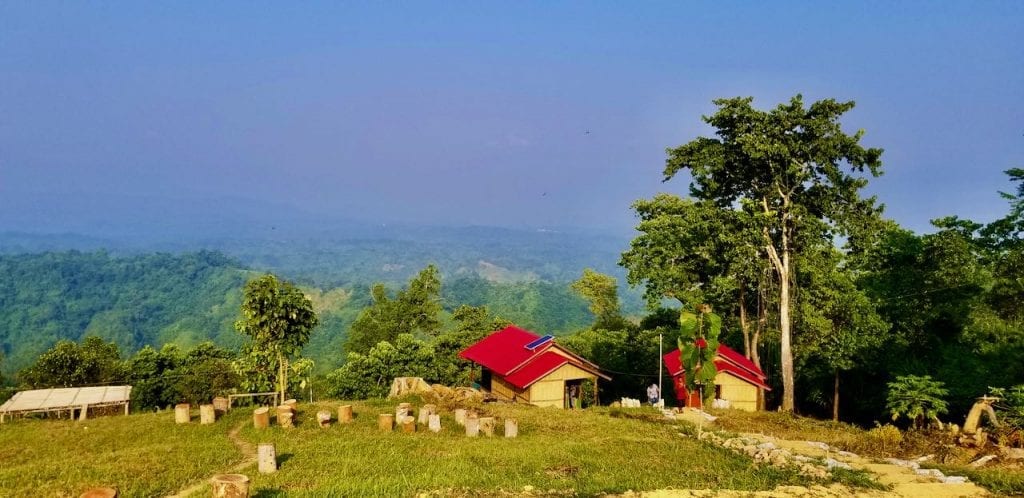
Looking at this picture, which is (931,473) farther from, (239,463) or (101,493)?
(101,493)

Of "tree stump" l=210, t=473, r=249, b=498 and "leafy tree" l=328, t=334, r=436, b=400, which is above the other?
"tree stump" l=210, t=473, r=249, b=498

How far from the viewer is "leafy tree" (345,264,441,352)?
66.6 meters

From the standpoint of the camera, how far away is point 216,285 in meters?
180

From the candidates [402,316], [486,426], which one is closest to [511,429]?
[486,426]

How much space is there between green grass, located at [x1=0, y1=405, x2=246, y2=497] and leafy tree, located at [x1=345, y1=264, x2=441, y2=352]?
39967mm

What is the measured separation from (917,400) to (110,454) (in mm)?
29734

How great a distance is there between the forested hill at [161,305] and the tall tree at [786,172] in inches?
3839

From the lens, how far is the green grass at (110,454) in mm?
15391

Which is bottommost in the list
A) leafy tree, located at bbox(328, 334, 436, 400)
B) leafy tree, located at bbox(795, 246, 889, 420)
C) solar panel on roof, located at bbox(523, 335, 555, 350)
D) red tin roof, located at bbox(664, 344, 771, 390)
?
leafy tree, located at bbox(328, 334, 436, 400)

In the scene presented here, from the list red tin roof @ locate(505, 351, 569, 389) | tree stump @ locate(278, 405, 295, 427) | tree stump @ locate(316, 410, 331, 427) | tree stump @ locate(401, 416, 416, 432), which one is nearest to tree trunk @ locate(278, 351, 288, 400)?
tree stump @ locate(278, 405, 295, 427)

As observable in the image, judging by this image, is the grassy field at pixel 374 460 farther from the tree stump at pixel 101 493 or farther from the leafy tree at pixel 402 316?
the leafy tree at pixel 402 316

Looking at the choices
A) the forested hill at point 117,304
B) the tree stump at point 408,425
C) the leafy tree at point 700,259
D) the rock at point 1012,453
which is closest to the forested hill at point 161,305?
the forested hill at point 117,304

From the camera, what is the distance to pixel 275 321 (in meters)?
30.0

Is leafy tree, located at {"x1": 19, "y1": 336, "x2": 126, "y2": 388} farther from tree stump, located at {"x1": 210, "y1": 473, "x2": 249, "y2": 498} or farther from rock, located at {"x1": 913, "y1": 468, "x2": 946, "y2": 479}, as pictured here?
rock, located at {"x1": 913, "y1": 468, "x2": 946, "y2": 479}
